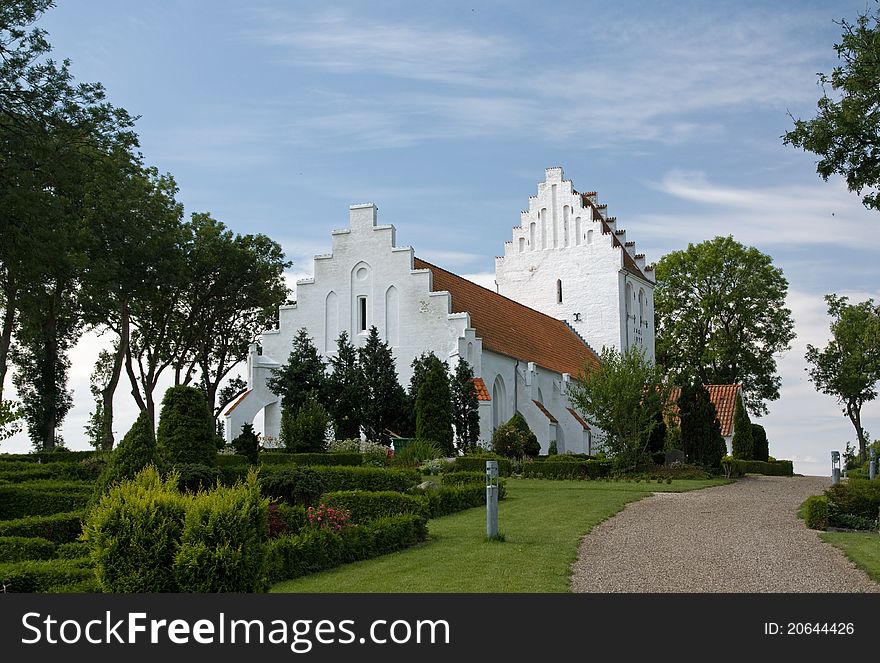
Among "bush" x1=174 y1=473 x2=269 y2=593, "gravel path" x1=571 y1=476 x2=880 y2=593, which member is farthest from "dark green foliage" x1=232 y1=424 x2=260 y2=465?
"bush" x1=174 y1=473 x2=269 y2=593

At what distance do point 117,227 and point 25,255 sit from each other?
10603 millimetres

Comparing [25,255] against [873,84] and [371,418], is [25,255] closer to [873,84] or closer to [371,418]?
[371,418]

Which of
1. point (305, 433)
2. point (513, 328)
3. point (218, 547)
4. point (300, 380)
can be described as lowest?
point (218, 547)

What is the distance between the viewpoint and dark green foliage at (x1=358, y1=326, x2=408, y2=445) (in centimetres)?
3453

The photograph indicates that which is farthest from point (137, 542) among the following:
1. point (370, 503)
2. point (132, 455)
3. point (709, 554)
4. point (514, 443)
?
point (514, 443)

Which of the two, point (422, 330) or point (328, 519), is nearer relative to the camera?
point (328, 519)

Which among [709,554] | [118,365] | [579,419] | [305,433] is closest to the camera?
[709,554]

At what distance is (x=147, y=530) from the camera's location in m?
8.41

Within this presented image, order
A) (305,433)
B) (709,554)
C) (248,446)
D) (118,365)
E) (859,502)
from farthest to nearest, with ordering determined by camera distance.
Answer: (118,365), (305,433), (248,446), (859,502), (709,554)

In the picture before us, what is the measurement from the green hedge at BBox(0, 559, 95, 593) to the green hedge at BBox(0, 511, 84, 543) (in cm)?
278

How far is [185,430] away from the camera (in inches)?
760

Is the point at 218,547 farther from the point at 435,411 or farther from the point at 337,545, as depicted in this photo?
the point at 435,411

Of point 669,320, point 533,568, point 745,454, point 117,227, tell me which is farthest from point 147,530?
point 669,320

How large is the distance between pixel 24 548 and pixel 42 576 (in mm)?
2340
